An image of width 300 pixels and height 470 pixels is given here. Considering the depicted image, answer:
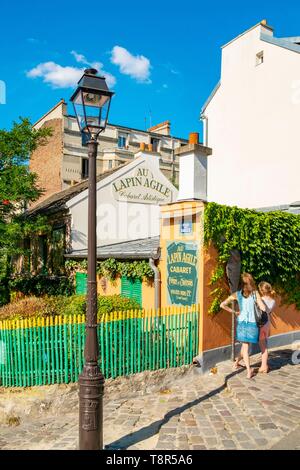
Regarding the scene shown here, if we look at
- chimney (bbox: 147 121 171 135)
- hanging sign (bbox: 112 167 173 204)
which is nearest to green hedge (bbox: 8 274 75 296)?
hanging sign (bbox: 112 167 173 204)

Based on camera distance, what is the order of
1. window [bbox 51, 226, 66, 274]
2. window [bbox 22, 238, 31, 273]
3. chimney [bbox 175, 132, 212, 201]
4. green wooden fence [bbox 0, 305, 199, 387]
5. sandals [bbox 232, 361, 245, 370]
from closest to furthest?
green wooden fence [bbox 0, 305, 199, 387] → sandals [bbox 232, 361, 245, 370] → chimney [bbox 175, 132, 212, 201] → window [bbox 51, 226, 66, 274] → window [bbox 22, 238, 31, 273]

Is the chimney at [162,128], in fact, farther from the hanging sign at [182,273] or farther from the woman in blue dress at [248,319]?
the woman in blue dress at [248,319]

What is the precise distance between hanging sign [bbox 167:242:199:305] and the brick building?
63.6 ft

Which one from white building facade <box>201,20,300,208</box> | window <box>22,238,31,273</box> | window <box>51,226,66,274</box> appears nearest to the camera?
white building facade <box>201,20,300,208</box>

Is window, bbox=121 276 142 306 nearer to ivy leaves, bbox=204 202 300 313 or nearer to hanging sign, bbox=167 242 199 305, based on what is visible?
hanging sign, bbox=167 242 199 305

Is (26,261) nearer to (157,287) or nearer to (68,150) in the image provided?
(157,287)

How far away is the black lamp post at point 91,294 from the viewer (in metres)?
4.57

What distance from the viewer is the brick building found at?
29.8 metres

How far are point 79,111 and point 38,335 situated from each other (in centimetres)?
417

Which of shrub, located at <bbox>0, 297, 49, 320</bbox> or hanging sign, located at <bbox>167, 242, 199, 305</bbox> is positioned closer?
hanging sign, located at <bbox>167, 242, 199, 305</bbox>

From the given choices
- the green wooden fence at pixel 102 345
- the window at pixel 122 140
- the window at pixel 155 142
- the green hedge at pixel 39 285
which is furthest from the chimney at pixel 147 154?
the window at pixel 155 142

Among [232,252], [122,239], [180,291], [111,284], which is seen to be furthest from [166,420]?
[122,239]

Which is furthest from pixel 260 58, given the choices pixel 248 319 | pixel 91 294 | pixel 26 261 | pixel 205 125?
pixel 91 294

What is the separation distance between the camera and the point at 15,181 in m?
13.5
